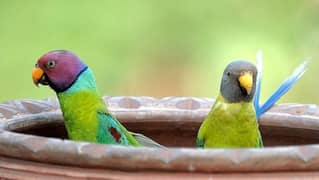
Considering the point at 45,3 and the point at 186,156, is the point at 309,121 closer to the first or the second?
the point at 186,156

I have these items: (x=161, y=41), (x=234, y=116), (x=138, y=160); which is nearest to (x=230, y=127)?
(x=234, y=116)

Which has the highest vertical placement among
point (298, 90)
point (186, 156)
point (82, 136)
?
point (186, 156)

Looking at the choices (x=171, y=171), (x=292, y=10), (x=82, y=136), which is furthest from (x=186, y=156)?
(x=292, y=10)

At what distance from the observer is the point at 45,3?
3.29 meters

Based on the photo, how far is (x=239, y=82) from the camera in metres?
1.33

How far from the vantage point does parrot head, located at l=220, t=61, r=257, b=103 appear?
51.1 inches

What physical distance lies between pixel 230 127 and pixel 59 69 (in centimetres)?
28

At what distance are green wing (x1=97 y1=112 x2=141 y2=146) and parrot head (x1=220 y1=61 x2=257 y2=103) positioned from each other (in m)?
0.21

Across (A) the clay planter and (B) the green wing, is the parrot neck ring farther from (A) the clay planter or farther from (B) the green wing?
(A) the clay planter

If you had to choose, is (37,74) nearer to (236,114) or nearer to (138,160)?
(236,114)

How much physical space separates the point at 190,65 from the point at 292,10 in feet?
1.63

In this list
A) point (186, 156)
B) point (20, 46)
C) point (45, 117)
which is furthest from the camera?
point (20, 46)

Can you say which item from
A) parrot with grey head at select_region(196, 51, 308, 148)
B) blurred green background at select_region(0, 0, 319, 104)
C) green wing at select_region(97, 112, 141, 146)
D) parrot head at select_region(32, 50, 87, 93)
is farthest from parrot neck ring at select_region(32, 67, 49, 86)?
blurred green background at select_region(0, 0, 319, 104)

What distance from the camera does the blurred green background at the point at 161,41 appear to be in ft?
10.6
